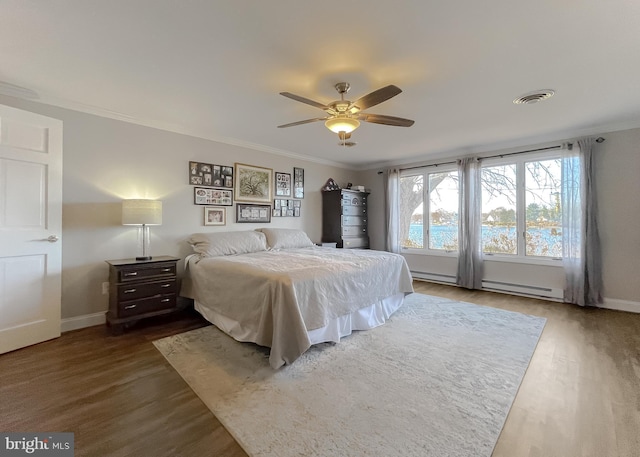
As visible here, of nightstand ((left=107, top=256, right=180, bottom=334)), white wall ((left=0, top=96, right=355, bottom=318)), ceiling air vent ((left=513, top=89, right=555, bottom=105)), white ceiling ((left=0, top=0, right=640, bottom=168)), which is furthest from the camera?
white wall ((left=0, top=96, right=355, bottom=318))

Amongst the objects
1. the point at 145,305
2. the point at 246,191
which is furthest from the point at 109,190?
the point at 246,191

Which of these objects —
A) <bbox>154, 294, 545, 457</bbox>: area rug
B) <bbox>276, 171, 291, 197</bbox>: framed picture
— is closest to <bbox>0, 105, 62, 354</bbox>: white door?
<bbox>154, 294, 545, 457</bbox>: area rug

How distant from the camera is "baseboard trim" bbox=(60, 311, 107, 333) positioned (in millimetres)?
2895

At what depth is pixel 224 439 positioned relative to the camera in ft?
4.82

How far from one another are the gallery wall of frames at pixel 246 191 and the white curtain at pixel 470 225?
291 centimetres

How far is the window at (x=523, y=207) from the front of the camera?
4.14m

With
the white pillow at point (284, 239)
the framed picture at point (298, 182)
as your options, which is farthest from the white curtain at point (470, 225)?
the framed picture at point (298, 182)

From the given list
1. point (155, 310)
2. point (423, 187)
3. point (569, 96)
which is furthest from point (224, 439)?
point (423, 187)

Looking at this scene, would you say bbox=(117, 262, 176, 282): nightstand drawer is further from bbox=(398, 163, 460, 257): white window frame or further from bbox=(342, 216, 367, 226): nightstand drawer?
bbox=(398, 163, 460, 257): white window frame

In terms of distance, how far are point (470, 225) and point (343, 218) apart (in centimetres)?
226

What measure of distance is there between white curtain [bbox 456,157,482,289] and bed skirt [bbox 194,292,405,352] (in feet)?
6.35

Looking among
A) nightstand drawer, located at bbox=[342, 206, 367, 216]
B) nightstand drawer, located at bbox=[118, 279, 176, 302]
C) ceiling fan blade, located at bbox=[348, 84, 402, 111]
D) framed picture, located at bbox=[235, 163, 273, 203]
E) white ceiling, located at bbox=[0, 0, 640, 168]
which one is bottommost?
nightstand drawer, located at bbox=[118, 279, 176, 302]

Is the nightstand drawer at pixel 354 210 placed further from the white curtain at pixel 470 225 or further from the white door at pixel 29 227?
the white door at pixel 29 227

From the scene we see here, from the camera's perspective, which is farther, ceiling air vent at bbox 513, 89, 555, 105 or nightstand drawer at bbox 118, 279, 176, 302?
nightstand drawer at bbox 118, 279, 176, 302
